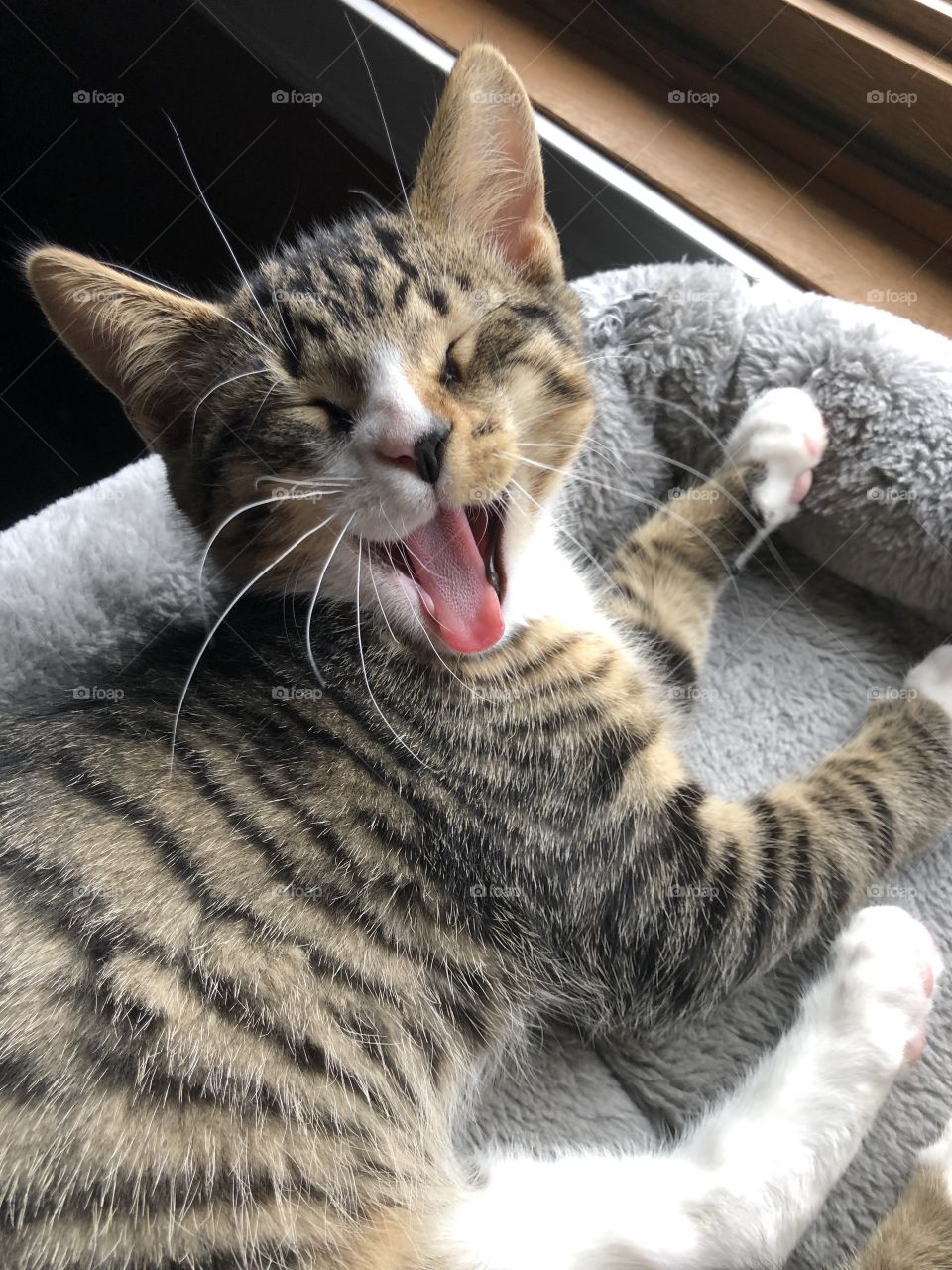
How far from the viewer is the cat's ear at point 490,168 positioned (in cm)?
107

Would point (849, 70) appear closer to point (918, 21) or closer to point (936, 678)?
point (918, 21)

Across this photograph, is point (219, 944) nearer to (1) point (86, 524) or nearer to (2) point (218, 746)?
(2) point (218, 746)

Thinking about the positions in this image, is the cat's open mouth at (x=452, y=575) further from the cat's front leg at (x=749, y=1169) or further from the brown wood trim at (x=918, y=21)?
the brown wood trim at (x=918, y=21)

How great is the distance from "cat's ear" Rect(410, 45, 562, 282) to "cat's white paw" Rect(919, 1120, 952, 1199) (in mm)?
1083

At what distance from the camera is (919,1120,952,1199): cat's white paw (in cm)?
101

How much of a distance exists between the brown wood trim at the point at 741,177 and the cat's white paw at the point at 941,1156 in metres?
1.12

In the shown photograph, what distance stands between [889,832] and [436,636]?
0.58m

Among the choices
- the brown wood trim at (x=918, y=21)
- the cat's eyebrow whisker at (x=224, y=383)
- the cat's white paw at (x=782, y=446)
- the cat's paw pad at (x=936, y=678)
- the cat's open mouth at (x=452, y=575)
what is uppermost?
the brown wood trim at (x=918, y=21)

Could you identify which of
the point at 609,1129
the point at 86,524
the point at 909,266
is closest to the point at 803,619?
the point at 909,266

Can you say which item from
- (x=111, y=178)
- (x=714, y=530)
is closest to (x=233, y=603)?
(x=714, y=530)

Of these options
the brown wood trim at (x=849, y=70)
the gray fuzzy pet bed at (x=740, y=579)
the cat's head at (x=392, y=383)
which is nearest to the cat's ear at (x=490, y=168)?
the cat's head at (x=392, y=383)

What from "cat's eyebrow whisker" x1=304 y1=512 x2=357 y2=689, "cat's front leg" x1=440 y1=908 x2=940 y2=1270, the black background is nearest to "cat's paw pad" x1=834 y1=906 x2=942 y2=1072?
"cat's front leg" x1=440 y1=908 x2=940 y2=1270

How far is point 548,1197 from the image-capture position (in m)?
1.06

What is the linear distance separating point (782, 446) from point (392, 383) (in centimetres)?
65
